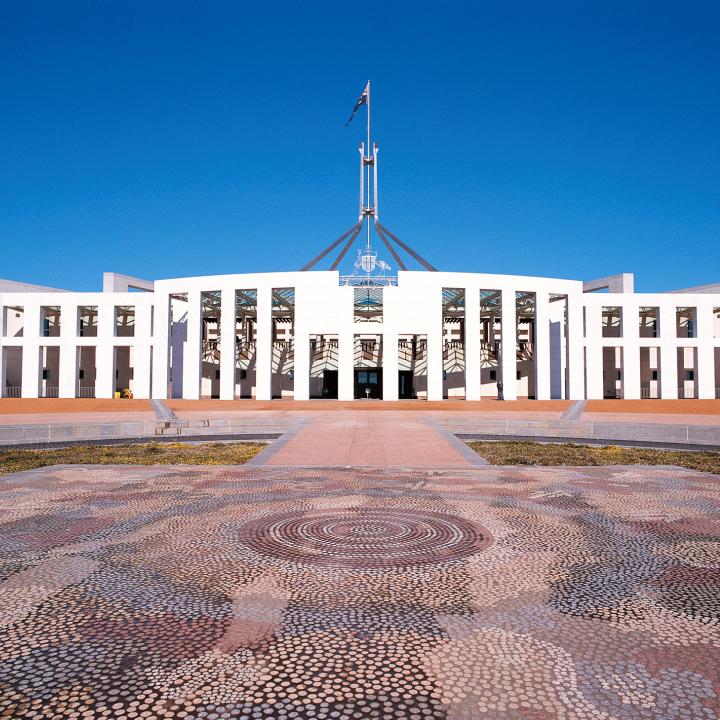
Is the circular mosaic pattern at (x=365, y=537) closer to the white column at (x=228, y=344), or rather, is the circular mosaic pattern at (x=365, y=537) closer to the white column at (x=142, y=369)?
the white column at (x=228, y=344)

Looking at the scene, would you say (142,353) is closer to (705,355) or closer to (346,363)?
(346,363)

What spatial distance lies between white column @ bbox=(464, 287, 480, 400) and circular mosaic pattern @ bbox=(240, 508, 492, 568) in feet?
108

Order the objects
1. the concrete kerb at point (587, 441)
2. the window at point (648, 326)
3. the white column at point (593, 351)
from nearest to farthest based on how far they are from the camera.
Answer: the concrete kerb at point (587, 441) → the white column at point (593, 351) → the window at point (648, 326)

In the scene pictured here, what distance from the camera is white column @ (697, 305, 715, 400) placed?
4269 centimetres

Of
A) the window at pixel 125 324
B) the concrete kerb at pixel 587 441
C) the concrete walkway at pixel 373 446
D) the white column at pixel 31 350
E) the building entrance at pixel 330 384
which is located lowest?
the concrete kerb at pixel 587 441

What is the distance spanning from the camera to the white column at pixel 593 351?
4184 centimetres

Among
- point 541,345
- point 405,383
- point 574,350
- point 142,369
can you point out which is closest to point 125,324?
point 142,369

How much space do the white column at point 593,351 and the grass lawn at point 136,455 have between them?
106ft

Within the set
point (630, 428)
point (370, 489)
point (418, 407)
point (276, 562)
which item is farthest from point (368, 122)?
point (276, 562)

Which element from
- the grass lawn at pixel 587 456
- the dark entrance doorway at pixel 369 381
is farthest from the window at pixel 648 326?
the grass lawn at pixel 587 456

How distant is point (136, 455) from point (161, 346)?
96.5 feet

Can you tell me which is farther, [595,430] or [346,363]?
[346,363]

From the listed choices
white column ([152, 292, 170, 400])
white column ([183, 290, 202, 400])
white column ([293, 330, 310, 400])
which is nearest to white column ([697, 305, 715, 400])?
white column ([293, 330, 310, 400])

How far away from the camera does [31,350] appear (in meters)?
44.0
